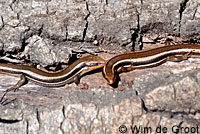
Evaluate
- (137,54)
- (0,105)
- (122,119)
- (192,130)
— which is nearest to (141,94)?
(122,119)

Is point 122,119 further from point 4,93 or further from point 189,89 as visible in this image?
point 4,93

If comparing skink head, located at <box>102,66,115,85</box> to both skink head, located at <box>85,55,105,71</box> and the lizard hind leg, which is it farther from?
the lizard hind leg

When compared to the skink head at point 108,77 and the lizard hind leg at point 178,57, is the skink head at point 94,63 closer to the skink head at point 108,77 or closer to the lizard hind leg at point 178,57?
the skink head at point 108,77

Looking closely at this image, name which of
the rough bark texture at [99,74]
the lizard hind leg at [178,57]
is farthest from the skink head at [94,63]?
the lizard hind leg at [178,57]

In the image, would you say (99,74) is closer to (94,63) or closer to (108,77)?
(94,63)

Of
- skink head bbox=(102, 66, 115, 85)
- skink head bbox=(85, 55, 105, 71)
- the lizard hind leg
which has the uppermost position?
the lizard hind leg

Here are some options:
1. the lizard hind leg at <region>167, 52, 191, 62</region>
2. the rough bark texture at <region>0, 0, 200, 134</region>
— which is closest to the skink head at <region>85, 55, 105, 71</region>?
the rough bark texture at <region>0, 0, 200, 134</region>

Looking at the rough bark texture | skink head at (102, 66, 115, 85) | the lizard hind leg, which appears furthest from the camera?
the lizard hind leg

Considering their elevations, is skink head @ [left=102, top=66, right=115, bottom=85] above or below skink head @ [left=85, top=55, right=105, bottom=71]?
below
